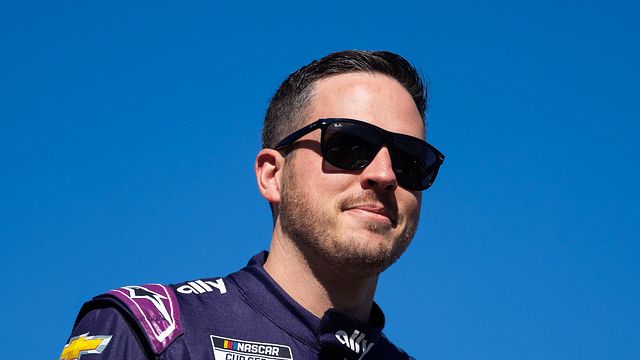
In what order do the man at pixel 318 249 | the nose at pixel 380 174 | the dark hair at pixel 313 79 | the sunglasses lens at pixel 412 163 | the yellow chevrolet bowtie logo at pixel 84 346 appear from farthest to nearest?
the dark hair at pixel 313 79, the sunglasses lens at pixel 412 163, the nose at pixel 380 174, the man at pixel 318 249, the yellow chevrolet bowtie logo at pixel 84 346

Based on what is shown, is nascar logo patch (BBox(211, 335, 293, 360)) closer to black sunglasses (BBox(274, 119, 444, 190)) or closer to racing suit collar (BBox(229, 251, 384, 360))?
racing suit collar (BBox(229, 251, 384, 360))

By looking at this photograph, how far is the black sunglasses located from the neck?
677 millimetres

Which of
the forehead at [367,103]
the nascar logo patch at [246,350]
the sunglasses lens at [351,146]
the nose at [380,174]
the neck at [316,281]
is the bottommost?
the nascar logo patch at [246,350]

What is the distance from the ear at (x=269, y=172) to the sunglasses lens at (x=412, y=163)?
872 mm

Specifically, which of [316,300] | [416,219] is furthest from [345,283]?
[416,219]

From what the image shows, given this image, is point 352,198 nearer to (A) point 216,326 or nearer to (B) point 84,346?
(A) point 216,326

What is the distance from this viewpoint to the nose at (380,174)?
3.57 metres

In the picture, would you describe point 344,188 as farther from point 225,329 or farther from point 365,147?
point 225,329

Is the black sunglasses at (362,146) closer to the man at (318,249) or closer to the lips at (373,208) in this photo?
the man at (318,249)

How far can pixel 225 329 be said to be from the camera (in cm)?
321

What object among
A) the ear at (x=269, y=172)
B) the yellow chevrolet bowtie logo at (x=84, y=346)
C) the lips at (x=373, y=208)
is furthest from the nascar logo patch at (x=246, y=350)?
the ear at (x=269, y=172)

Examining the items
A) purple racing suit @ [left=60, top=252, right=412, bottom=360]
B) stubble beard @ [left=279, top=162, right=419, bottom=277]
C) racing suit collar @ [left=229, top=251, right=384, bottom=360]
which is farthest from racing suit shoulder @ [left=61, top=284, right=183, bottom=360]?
stubble beard @ [left=279, top=162, right=419, bottom=277]

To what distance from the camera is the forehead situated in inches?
150

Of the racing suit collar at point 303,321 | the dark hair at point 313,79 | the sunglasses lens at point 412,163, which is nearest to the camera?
the racing suit collar at point 303,321
